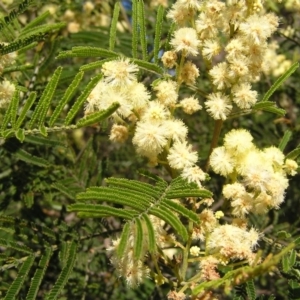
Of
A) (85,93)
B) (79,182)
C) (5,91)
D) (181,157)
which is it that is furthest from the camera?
(79,182)

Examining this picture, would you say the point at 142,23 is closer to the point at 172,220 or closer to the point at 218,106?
the point at 218,106

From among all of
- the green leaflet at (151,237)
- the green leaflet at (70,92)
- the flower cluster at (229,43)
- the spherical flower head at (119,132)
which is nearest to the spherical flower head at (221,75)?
the flower cluster at (229,43)

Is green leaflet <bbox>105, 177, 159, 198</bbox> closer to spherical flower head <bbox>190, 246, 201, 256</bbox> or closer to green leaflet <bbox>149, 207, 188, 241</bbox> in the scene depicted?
green leaflet <bbox>149, 207, 188, 241</bbox>

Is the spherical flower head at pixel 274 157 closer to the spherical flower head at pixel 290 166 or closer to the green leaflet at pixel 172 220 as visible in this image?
the spherical flower head at pixel 290 166

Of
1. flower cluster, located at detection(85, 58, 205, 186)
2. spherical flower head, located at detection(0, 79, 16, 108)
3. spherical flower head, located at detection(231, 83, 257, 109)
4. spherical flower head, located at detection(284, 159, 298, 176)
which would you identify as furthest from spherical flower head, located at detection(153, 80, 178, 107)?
spherical flower head, located at detection(0, 79, 16, 108)

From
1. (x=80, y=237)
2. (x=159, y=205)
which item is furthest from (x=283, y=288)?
(x=159, y=205)

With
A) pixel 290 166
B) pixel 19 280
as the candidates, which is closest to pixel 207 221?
pixel 290 166
